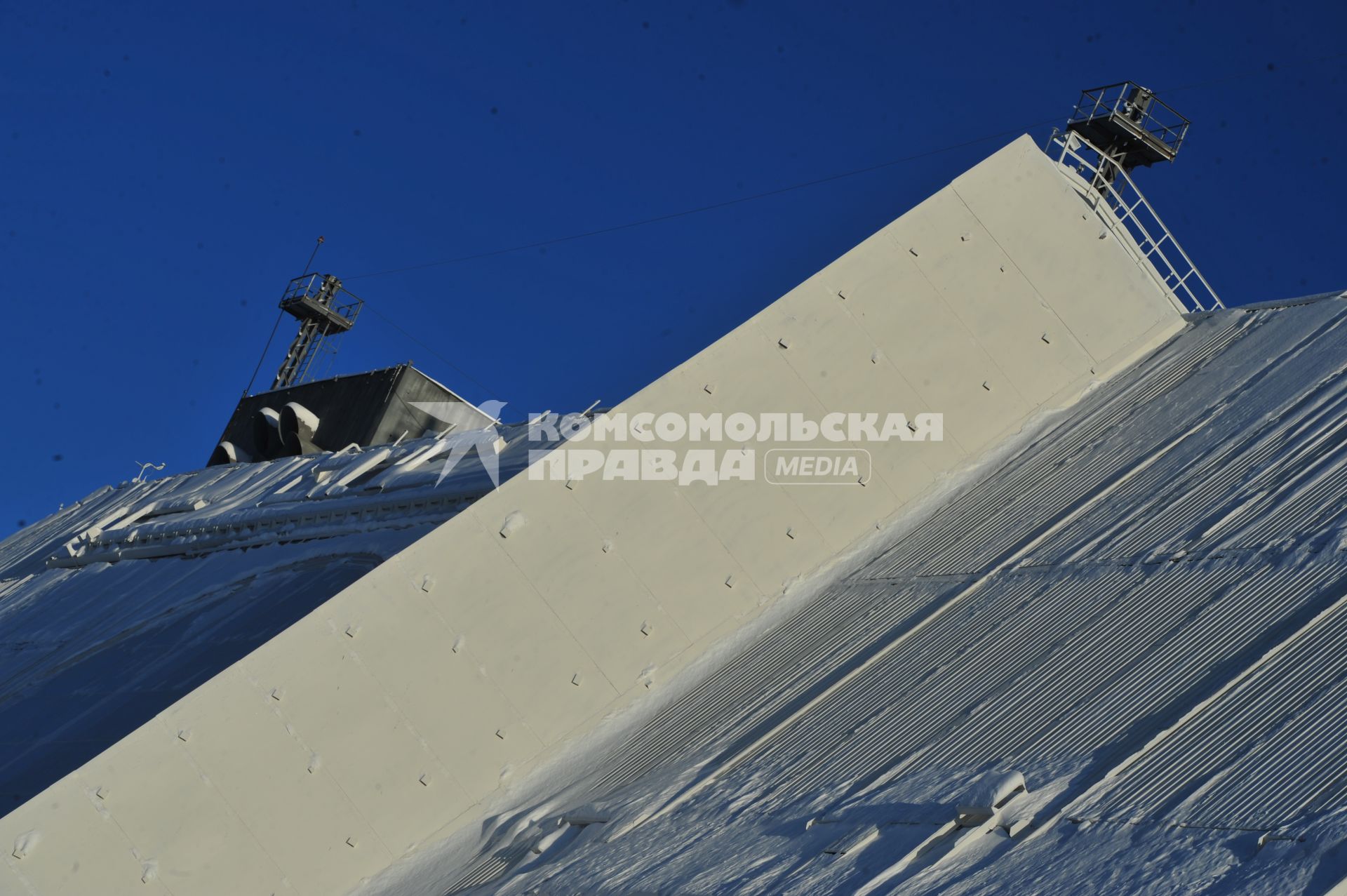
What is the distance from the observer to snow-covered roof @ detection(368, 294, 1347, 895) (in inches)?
302

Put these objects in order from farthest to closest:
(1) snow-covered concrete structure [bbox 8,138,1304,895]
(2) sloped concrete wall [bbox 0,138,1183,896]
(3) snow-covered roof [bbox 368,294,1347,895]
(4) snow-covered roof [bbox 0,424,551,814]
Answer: (4) snow-covered roof [bbox 0,424,551,814] < (2) sloped concrete wall [bbox 0,138,1183,896] < (1) snow-covered concrete structure [bbox 8,138,1304,895] < (3) snow-covered roof [bbox 368,294,1347,895]

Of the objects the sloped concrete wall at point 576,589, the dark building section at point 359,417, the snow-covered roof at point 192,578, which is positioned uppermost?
the dark building section at point 359,417

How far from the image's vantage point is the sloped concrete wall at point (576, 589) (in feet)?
38.6

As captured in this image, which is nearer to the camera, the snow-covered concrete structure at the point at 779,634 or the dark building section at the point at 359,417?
the snow-covered concrete structure at the point at 779,634

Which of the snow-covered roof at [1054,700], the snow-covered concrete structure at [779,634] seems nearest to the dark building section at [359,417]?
the snow-covered concrete structure at [779,634]

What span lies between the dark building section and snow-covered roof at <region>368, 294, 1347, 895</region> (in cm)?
1255

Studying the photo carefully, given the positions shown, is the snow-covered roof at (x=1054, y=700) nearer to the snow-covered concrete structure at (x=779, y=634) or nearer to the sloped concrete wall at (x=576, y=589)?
the snow-covered concrete structure at (x=779, y=634)

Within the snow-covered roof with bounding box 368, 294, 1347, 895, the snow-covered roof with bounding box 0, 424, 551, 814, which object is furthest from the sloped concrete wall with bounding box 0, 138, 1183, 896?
the snow-covered roof with bounding box 0, 424, 551, 814

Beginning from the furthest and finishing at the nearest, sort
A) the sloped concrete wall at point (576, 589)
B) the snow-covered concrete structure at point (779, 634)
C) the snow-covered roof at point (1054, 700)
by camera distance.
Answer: the sloped concrete wall at point (576, 589)
the snow-covered concrete structure at point (779, 634)
the snow-covered roof at point (1054, 700)

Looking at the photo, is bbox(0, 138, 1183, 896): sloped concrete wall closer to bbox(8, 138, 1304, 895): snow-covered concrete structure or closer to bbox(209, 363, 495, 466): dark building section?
bbox(8, 138, 1304, 895): snow-covered concrete structure

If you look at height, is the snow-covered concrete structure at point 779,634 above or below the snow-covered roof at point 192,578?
below

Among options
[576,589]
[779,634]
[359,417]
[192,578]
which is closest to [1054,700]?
[779,634]

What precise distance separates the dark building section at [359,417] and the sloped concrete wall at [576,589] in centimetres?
1098

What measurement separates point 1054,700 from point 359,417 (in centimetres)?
1806
